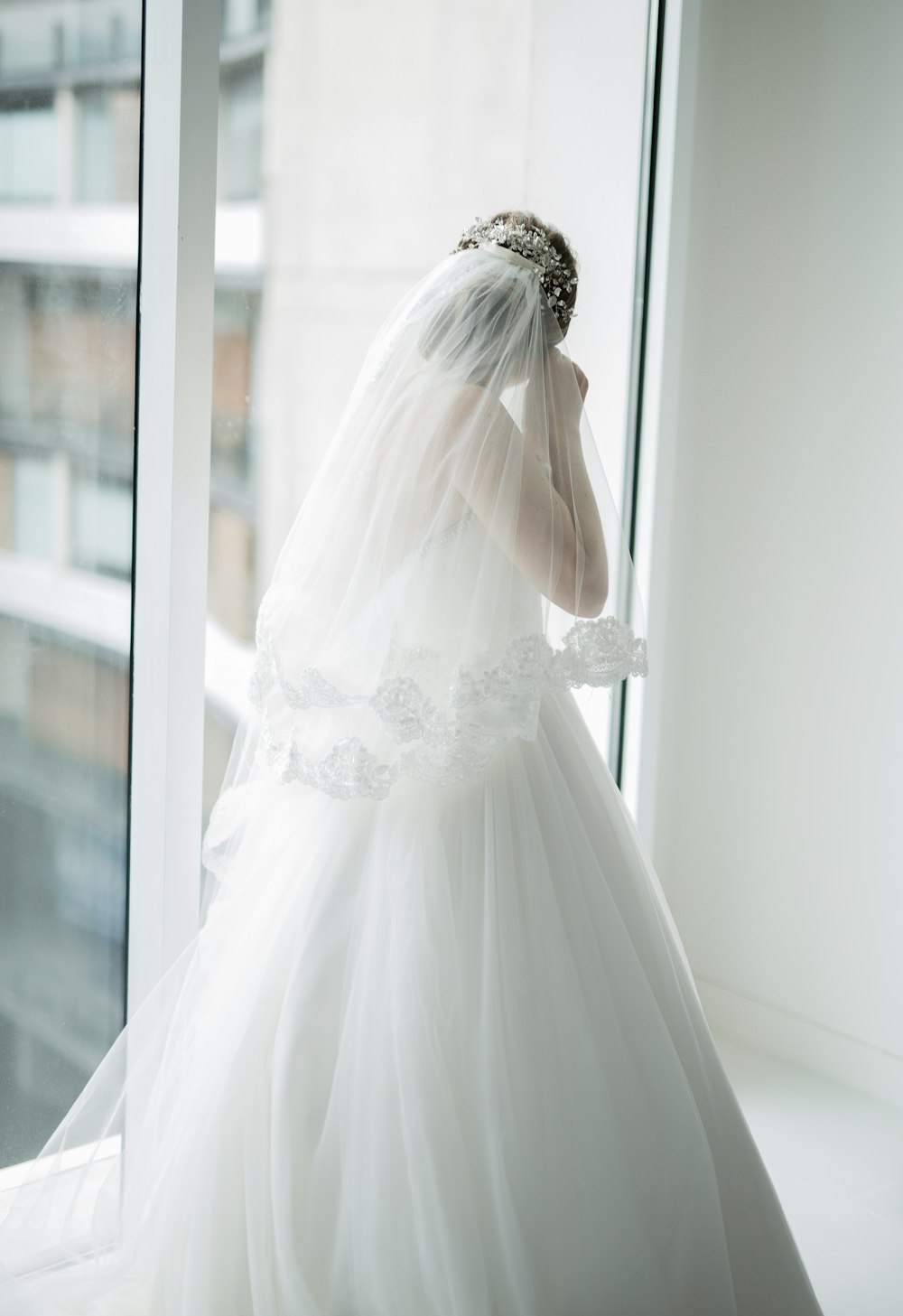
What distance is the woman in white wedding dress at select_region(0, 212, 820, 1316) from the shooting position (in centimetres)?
148

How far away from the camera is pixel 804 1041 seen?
9.20ft

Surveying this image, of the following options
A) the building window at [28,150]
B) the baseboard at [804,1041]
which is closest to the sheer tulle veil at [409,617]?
the building window at [28,150]

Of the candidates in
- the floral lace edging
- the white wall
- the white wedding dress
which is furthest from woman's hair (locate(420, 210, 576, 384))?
the white wall

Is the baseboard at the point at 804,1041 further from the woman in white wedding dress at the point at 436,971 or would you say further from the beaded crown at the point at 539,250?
the beaded crown at the point at 539,250

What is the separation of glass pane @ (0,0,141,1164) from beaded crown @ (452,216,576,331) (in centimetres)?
55

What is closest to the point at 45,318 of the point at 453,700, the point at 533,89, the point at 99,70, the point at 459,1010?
the point at 99,70

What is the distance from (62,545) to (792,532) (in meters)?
1.71

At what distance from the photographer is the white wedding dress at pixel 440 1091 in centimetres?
147

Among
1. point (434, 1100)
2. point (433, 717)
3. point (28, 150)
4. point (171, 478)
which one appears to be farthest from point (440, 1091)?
point (28, 150)

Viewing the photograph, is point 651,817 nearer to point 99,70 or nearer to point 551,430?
point 551,430

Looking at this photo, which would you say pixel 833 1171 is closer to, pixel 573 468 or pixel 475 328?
pixel 573 468

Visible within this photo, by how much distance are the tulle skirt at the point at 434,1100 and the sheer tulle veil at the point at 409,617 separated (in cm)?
1

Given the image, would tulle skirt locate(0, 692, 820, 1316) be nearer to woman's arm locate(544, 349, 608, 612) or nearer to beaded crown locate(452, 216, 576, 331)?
woman's arm locate(544, 349, 608, 612)

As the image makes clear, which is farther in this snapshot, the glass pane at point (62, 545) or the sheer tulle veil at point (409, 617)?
the glass pane at point (62, 545)
